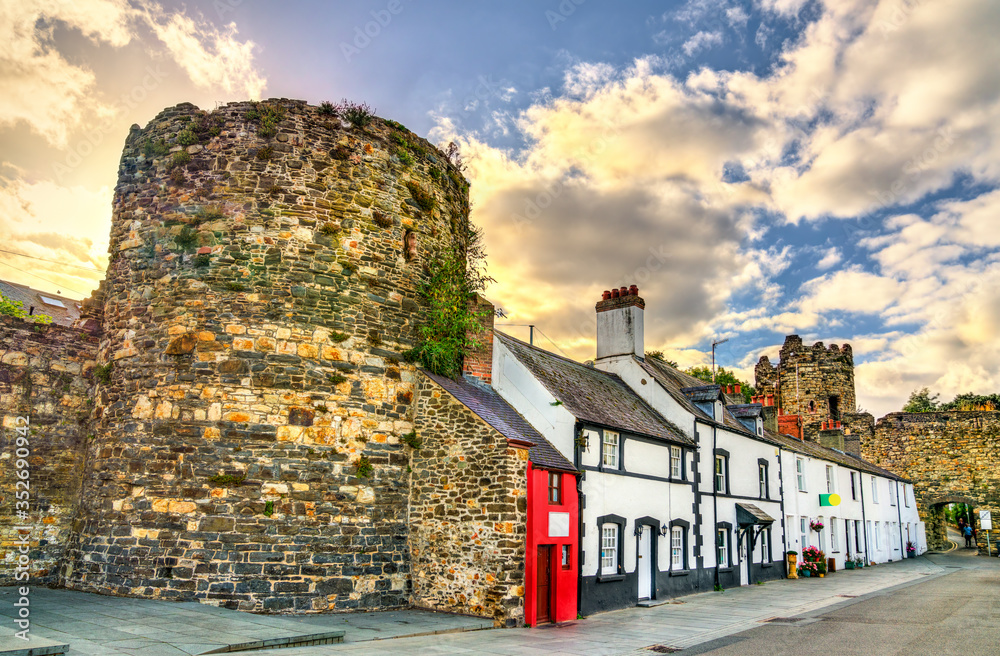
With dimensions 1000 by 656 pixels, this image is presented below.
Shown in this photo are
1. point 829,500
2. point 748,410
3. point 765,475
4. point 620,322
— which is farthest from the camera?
point 829,500

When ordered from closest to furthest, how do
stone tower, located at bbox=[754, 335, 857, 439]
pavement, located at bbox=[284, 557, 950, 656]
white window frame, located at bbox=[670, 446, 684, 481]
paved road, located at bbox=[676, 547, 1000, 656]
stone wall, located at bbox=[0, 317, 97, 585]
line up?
1. pavement, located at bbox=[284, 557, 950, 656]
2. paved road, located at bbox=[676, 547, 1000, 656]
3. stone wall, located at bbox=[0, 317, 97, 585]
4. white window frame, located at bbox=[670, 446, 684, 481]
5. stone tower, located at bbox=[754, 335, 857, 439]

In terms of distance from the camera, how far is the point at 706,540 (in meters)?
22.2

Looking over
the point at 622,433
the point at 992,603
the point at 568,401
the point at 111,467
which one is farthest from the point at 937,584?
the point at 111,467

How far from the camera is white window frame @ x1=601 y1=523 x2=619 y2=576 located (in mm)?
17219

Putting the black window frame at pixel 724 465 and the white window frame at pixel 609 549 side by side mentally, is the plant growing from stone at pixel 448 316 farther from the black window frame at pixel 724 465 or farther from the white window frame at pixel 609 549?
the black window frame at pixel 724 465

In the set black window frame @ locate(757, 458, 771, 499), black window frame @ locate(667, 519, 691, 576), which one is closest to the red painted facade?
black window frame @ locate(667, 519, 691, 576)

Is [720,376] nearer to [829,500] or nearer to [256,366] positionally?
[829,500]

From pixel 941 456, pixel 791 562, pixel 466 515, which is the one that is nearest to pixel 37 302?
pixel 466 515

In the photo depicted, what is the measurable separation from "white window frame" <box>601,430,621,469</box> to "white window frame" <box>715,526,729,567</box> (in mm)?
6810

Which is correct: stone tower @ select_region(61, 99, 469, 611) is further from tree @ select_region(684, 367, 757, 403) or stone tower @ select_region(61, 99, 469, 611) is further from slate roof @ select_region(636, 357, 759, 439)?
tree @ select_region(684, 367, 757, 403)

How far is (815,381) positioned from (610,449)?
38210 millimetres

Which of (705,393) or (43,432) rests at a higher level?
(705,393)

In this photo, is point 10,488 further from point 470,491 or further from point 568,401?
point 568,401

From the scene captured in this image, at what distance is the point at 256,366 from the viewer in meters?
13.6
